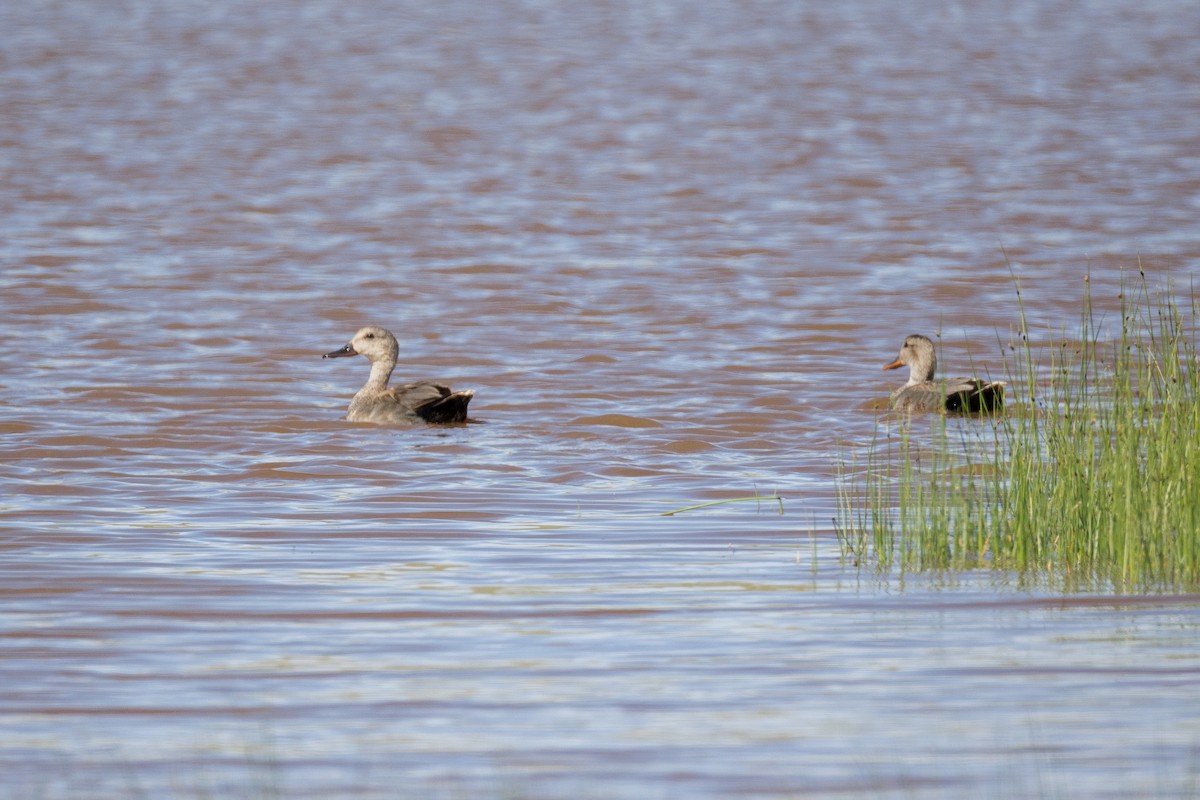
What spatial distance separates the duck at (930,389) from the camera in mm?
12688

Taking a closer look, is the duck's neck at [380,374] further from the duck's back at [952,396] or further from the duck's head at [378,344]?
the duck's back at [952,396]

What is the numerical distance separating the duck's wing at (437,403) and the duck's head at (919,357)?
3.52m

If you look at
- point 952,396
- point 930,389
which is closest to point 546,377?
point 930,389

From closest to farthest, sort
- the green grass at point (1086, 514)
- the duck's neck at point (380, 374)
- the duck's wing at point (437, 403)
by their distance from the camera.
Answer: the green grass at point (1086, 514) < the duck's wing at point (437, 403) < the duck's neck at point (380, 374)

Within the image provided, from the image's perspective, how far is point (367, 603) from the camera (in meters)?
7.45

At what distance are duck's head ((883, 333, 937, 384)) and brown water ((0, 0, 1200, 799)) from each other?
480 mm

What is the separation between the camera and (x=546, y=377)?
15.7m

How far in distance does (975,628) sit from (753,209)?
18.2m

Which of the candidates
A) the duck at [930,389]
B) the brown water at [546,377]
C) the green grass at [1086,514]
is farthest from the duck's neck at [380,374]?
the green grass at [1086,514]

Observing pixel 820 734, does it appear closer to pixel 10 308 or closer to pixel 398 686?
pixel 398 686

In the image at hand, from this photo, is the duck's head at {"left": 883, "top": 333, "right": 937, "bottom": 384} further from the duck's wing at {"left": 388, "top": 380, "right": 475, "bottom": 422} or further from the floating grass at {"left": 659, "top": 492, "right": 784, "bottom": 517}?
the floating grass at {"left": 659, "top": 492, "right": 784, "bottom": 517}

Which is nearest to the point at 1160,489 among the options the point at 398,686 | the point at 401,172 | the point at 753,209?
the point at 398,686

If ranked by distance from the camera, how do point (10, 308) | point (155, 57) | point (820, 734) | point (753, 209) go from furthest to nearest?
point (155, 57) → point (753, 209) → point (10, 308) → point (820, 734)

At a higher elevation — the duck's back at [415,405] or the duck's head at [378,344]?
the duck's head at [378,344]
